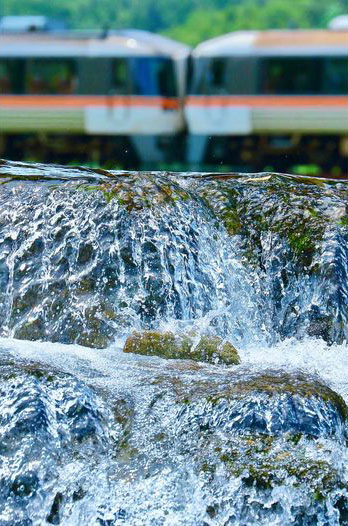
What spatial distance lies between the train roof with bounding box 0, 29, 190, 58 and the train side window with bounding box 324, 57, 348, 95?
375 centimetres

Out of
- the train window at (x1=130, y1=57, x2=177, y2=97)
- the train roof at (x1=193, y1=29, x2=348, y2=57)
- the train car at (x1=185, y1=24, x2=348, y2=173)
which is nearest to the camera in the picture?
the train car at (x1=185, y1=24, x2=348, y2=173)

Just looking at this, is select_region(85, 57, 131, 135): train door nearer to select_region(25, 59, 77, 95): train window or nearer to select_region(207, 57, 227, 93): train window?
select_region(25, 59, 77, 95): train window

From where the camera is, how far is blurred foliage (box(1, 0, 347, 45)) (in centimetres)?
5822

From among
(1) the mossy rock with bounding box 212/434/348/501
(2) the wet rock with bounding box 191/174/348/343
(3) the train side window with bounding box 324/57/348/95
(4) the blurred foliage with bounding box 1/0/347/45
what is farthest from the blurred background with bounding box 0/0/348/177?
(4) the blurred foliage with bounding box 1/0/347/45

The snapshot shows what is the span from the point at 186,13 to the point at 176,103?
40.0 m

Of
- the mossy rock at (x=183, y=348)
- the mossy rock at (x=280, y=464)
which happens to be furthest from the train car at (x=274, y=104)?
the mossy rock at (x=280, y=464)

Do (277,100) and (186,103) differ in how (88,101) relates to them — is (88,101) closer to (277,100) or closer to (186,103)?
(186,103)

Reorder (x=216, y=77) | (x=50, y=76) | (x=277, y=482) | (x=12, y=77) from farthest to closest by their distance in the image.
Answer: (x=12, y=77)
(x=50, y=76)
(x=216, y=77)
(x=277, y=482)

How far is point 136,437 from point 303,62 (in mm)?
21526

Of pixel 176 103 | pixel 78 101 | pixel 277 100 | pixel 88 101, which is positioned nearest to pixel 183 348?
pixel 277 100

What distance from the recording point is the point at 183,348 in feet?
24.1

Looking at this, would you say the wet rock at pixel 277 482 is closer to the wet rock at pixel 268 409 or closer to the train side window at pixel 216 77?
the wet rock at pixel 268 409

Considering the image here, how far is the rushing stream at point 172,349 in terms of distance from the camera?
18.8 ft

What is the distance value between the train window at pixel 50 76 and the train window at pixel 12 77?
15 cm
